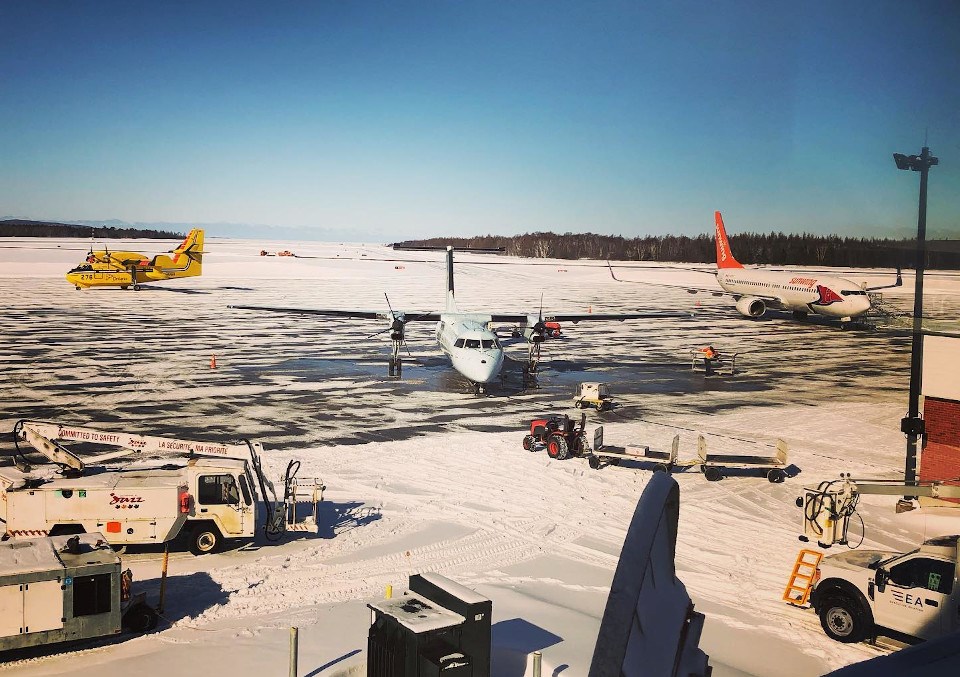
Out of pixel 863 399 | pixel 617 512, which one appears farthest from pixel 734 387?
pixel 617 512

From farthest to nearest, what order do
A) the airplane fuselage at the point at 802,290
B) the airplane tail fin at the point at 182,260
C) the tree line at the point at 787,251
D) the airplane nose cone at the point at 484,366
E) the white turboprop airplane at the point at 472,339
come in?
the airplane tail fin at the point at 182,260 < the airplane fuselage at the point at 802,290 < the white turboprop airplane at the point at 472,339 < the airplane nose cone at the point at 484,366 < the tree line at the point at 787,251

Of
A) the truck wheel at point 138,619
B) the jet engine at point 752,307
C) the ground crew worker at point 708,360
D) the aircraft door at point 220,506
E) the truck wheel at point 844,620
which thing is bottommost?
the truck wheel at point 138,619

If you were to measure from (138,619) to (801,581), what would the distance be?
1255 cm

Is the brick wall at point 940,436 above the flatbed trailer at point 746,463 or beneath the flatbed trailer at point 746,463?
above

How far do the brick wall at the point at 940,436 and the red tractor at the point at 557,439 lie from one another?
9608 millimetres

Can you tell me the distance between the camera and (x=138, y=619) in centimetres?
1361

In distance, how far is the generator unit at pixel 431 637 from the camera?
10391 mm

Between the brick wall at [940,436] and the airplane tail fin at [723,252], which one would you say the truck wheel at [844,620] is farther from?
the airplane tail fin at [723,252]

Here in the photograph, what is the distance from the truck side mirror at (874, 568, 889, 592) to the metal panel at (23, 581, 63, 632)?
13.6 meters

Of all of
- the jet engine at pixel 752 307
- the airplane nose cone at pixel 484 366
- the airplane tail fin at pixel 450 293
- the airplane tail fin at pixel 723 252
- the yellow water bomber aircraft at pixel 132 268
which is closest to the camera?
the airplane nose cone at pixel 484 366

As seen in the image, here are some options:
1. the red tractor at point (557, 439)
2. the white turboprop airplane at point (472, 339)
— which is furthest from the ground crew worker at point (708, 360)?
the red tractor at point (557, 439)

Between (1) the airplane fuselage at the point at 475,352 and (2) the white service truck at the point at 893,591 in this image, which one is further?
(1) the airplane fuselage at the point at 475,352

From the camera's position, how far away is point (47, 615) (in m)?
12.6

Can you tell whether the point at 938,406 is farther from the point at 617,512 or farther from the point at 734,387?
the point at 734,387
